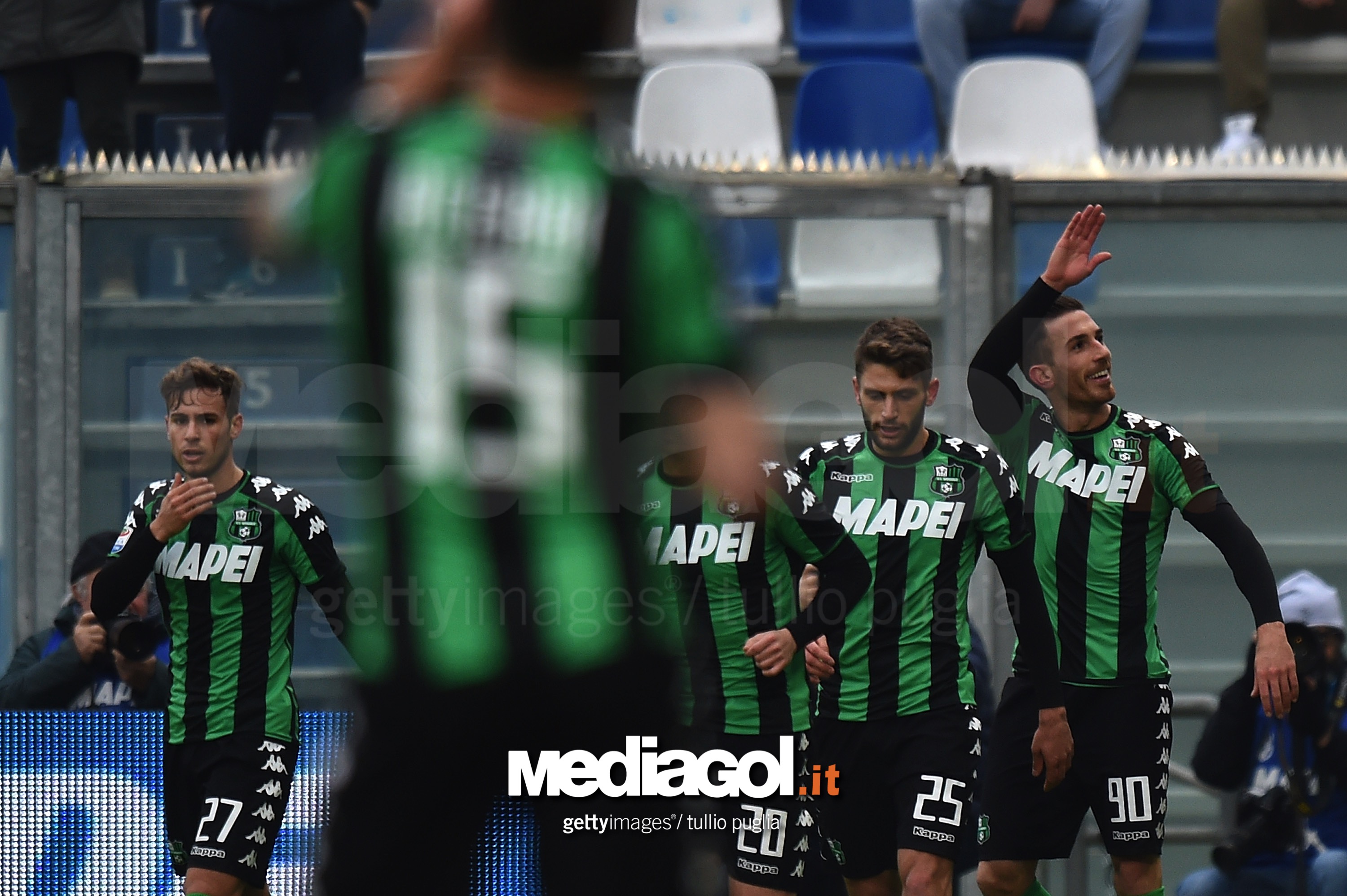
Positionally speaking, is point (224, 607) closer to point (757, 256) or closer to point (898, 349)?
point (898, 349)

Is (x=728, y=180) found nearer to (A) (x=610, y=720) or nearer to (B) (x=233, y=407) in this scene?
(B) (x=233, y=407)

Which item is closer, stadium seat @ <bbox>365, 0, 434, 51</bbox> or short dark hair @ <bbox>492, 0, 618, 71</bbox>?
short dark hair @ <bbox>492, 0, 618, 71</bbox>

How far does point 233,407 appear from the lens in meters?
5.46

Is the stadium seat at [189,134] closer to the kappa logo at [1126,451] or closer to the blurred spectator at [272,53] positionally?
the blurred spectator at [272,53]

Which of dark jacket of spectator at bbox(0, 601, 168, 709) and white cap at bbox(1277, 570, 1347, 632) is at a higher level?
white cap at bbox(1277, 570, 1347, 632)

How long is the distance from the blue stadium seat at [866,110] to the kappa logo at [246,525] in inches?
144

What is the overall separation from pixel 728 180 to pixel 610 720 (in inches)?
174

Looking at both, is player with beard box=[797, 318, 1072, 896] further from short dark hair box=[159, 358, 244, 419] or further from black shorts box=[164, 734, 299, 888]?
short dark hair box=[159, 358, 244, 419]

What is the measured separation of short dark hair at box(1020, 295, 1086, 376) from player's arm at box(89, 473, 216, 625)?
242cm

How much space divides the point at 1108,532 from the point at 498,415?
11.5ft

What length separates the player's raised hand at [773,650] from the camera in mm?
5184

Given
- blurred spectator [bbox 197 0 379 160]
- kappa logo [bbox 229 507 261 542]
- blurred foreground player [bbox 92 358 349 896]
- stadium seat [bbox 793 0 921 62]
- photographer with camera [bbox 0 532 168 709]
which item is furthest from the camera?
stadium seat [bbox 793 0 921 62]

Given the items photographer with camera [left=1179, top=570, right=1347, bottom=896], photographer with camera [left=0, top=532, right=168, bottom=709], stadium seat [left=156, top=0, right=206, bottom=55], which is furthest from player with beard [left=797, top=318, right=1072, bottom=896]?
stadium seat [left=156, top=0, right=206, bottom=55]

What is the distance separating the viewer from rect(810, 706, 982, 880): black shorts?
198 inches
